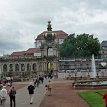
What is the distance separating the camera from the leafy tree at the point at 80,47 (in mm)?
150875

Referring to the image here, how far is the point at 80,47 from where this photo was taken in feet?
506

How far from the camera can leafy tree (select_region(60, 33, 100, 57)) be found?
151m

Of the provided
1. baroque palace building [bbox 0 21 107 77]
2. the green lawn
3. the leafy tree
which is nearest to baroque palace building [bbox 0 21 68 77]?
baroque palace building [bbox 0 21 107 77]

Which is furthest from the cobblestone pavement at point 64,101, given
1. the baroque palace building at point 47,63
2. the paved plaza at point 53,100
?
the baroque palace building at point 47,63

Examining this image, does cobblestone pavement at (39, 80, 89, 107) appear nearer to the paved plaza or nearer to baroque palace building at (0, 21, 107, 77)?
the paved plaza

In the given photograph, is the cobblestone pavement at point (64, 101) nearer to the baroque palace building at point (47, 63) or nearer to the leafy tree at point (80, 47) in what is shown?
the baroque palace building at point (47, 63)

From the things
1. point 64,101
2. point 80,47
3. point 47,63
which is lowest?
point 64,101

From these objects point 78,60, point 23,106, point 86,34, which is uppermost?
point 86,34

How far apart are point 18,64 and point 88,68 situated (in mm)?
31740

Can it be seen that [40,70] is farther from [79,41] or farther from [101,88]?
[101,88]

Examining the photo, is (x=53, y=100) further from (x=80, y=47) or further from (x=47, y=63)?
(x=80, y=47)

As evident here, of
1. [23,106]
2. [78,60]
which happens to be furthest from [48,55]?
[23,106]

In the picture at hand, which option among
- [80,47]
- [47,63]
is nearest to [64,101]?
[47,63]

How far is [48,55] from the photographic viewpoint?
5748 inches
